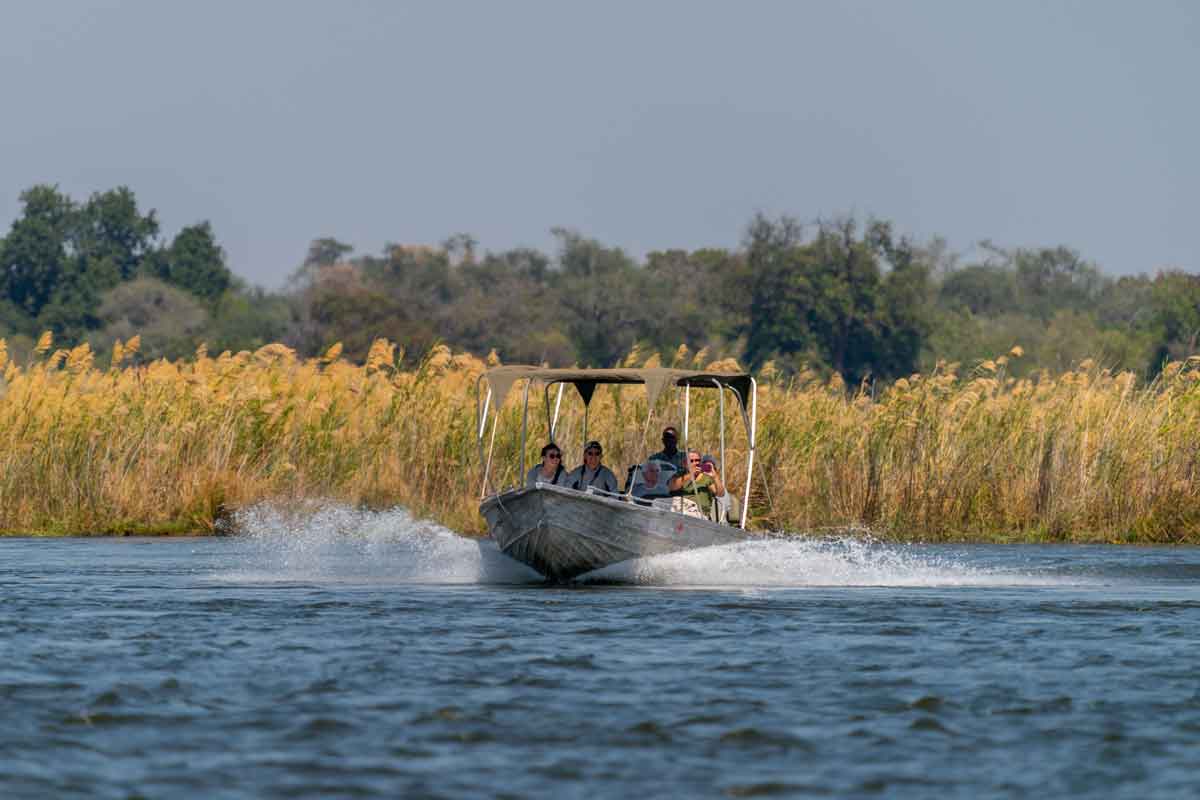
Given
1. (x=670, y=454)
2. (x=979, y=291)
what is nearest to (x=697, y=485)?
(x=670, y=454)

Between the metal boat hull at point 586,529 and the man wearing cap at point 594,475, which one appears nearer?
the metal boat hull at point 586,529

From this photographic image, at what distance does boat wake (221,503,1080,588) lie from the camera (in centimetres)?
2156

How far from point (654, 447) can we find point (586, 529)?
24.6 feet

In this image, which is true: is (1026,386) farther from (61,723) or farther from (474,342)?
(474,342)

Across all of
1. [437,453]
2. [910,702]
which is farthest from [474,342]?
[910,702]

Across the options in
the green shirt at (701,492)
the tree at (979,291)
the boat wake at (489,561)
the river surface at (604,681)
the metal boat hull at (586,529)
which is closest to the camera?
the river surface at (604,681)

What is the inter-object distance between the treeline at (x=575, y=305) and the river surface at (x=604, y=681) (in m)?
48.2

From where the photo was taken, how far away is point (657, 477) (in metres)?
22.2

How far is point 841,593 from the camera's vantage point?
20.8m

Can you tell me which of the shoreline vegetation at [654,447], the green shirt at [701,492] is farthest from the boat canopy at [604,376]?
the shoreline vegetation at [654,447]

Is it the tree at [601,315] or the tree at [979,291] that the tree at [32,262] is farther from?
the tree at [979,291]

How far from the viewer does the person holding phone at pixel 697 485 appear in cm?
2175

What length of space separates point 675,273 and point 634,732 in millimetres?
97083

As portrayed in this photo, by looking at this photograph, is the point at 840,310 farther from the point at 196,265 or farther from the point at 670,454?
the point at 670,454
